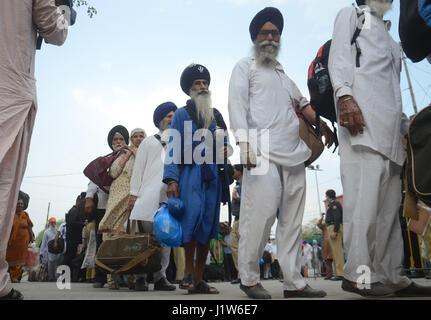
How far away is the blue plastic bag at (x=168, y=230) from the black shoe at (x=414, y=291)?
189 cm

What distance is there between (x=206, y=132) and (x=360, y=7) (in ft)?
6.23

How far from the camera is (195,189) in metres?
3.77

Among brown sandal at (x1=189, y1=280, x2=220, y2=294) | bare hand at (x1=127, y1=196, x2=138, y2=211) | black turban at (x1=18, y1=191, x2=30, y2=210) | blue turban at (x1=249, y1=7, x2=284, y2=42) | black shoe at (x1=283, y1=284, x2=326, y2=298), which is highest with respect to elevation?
blue turban at (x1=249, y1=7, x2=284, y2=42)

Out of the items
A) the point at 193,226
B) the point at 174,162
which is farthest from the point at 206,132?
the point at 193,226

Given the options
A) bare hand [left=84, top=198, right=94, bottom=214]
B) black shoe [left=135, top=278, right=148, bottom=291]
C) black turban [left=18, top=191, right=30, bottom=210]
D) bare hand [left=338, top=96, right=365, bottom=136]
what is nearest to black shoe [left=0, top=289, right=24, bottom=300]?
black shoe [left=135, top=278, right=148, bottom=291]

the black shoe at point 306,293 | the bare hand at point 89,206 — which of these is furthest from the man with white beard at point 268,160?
the bare hand at point 89,206

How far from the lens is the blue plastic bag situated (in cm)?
345

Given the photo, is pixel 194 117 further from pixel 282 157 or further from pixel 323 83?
pixel 323 83

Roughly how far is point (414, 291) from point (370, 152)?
1.13 metres

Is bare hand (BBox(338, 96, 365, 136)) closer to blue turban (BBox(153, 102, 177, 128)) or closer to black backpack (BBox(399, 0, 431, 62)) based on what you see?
black backpack (BBox(399, 0, 431, 62))

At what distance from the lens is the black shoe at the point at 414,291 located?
2.86 m

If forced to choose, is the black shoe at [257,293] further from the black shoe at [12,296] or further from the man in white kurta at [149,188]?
the man in white kurta at [149,188]

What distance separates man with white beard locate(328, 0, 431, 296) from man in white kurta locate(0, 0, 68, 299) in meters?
2.30
